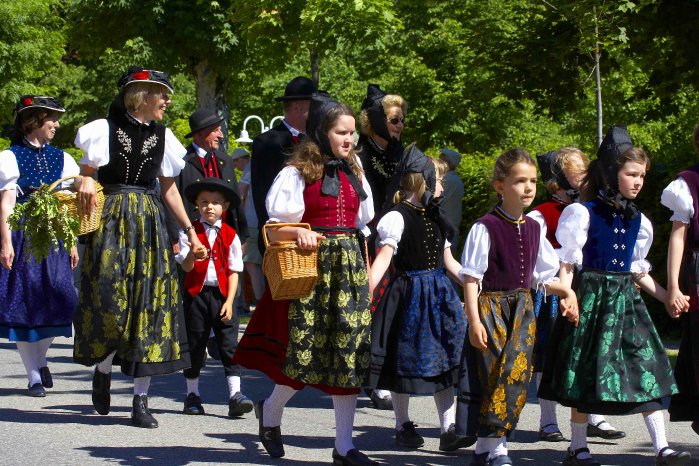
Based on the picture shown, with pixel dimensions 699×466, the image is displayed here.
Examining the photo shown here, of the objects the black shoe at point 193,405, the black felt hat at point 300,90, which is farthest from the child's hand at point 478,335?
the black felt hat at point 300,90

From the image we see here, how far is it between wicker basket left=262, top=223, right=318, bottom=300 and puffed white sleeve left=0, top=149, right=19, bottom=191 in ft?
11.1

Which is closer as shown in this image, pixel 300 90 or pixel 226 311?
pixel 226 311

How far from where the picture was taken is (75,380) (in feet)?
33.9

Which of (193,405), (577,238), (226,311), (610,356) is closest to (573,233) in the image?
(577,238)

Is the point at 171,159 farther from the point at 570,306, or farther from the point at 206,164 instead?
the point at 570,306

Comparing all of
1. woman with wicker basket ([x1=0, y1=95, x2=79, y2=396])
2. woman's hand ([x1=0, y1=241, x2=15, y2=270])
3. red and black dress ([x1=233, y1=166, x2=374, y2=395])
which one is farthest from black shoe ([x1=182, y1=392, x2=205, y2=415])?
red and black dress ([x1=233, y1=166, x2=374, y2=395])

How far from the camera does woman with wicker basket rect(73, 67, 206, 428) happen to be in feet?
26.3

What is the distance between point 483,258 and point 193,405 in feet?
9.58

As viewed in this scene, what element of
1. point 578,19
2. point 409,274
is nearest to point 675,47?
point 578,19

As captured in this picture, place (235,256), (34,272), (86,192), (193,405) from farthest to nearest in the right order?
(34,272)
(235,256)
(193,405)
(86,192)

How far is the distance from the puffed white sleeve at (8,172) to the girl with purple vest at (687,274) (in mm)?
4726

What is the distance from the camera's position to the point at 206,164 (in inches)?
388

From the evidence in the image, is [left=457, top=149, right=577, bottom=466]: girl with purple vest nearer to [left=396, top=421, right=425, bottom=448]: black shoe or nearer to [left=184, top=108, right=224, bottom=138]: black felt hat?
[left=396, top=421, right=425, bottom=448]: black shoe

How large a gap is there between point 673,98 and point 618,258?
31.3 feet
